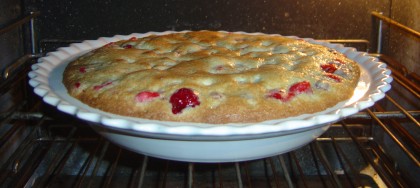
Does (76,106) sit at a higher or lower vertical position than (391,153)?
higher

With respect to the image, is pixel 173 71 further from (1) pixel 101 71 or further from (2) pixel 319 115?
(2) pixel 319 115

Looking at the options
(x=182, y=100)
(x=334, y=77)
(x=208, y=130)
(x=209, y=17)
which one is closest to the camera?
(x=208, y=130)

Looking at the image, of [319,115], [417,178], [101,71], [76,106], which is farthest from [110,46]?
[417,178]

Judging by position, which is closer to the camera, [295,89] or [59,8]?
[295,89]

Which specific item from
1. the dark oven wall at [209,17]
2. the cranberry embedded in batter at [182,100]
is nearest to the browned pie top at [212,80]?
the cranberry embedded in batter at [182,100]

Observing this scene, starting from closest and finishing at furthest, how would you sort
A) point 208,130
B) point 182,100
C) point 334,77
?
point 208,130, point 182,100, point 334,77

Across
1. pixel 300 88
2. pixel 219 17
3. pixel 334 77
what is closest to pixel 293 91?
pixel 300 88

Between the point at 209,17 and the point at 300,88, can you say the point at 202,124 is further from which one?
the point at 209,17

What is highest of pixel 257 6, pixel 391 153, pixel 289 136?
pixel 257 6
